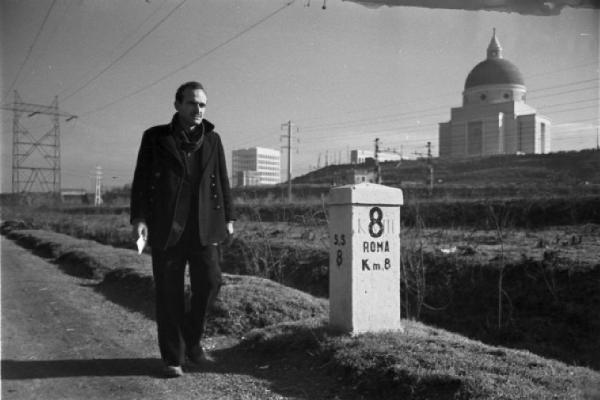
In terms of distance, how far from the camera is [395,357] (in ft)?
14.3

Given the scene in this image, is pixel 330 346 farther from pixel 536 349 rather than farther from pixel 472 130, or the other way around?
pixel 472 130

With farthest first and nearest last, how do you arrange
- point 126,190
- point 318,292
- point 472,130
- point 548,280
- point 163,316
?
point 472,130 < point 126,190 < point 318,292 < point 548,280 < point 163,316

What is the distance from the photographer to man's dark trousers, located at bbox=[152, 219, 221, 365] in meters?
4.56

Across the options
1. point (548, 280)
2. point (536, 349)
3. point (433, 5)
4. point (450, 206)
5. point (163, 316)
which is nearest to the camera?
point (433, 5)

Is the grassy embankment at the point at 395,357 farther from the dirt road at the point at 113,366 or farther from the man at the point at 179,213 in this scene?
the man at the point at 179,213

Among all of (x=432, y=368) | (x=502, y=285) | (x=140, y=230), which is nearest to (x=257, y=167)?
(x=502, y=285)

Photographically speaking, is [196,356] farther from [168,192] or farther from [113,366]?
[168,192]

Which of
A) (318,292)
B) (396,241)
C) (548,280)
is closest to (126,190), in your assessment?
(318,292)

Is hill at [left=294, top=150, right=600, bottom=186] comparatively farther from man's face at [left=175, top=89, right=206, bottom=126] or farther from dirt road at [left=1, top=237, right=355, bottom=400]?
man's face at [left=175, top=89, right=206, bottom=126]

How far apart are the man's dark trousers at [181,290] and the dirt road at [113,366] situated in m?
0.24

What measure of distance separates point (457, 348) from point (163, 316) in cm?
226

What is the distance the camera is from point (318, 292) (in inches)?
468

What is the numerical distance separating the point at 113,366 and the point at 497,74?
68.5 m

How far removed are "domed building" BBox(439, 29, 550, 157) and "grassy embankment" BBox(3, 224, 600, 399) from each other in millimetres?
55497
